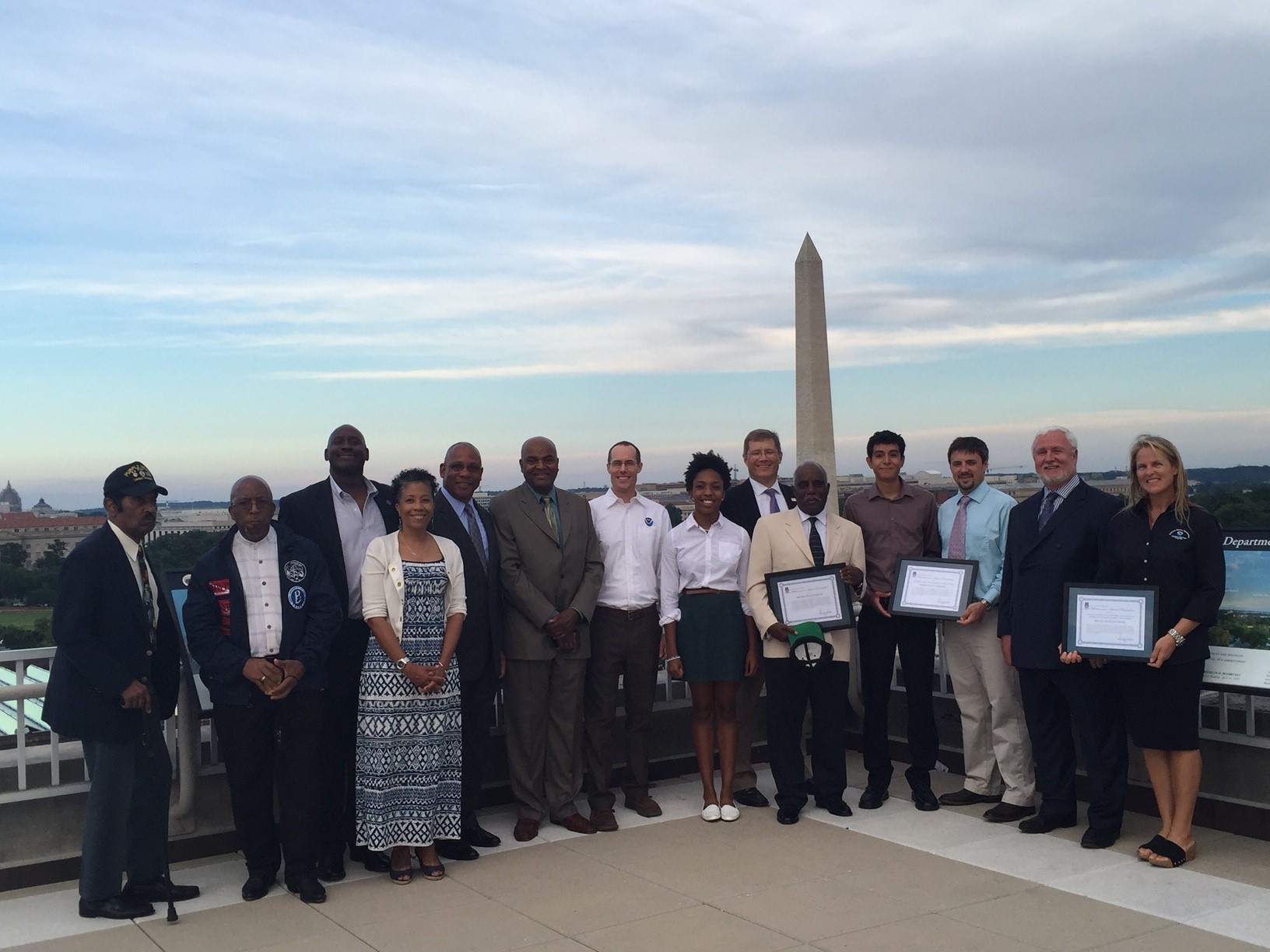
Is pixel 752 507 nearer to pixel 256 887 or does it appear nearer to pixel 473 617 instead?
pixel 473 617

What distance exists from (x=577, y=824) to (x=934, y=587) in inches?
84.2

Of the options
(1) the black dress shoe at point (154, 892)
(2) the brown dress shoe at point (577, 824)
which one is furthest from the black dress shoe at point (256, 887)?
(2) the brown dress shoe at point (577, 824)

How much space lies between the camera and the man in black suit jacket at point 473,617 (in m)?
5.34

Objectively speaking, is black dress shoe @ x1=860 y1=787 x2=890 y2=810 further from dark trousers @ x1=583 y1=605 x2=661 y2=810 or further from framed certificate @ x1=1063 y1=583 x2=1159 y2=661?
framed certificate @ x1=1063 y1=583 x2=1159 y2=661

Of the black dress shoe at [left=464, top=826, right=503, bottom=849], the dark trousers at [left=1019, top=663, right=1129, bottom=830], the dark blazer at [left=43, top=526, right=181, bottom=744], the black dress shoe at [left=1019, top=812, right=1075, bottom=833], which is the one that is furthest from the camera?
the black dress shoe at [left=1019, top=812, right=1075, bottom=833]

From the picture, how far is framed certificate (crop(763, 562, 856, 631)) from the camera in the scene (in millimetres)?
5695

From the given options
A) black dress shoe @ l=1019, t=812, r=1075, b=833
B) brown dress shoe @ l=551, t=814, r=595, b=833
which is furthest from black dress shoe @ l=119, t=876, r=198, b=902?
black dress shoe @ l=1019, t=812, r=1075, b=833

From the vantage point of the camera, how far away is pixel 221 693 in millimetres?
4707

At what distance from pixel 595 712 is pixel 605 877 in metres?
1.08

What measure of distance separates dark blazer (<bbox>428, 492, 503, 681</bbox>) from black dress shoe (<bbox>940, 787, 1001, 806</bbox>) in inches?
99.3

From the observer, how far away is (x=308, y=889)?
15.5ft

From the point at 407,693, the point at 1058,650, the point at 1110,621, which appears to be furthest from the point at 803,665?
the point at 407,693

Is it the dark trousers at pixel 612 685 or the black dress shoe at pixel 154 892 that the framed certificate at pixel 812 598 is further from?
the black dress shoe at pixel 154 892

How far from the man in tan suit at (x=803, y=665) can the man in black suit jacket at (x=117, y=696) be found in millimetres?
2857
